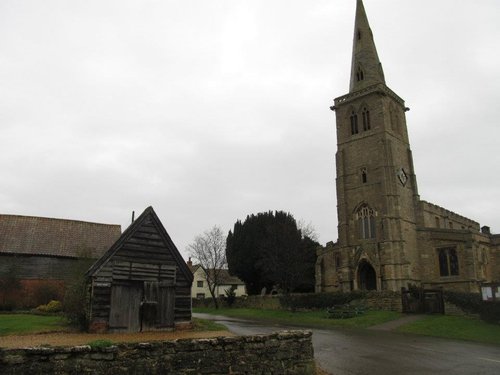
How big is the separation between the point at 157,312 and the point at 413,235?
33478 millimetres

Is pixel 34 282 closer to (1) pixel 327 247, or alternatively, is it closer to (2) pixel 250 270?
(2) pixel 250 270

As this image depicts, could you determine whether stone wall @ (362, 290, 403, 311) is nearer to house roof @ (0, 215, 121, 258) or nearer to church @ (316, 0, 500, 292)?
church @ (316, 0, 500, 292)

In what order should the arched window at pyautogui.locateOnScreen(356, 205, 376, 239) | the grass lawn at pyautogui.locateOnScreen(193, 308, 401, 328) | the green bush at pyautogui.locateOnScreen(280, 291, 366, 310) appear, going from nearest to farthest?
the grass lawn at pyautogui.locateOnScreen(193, 308, 401, 328)
the green bush at pyautogui.locateOnScreen(280, 291, 366, 310)
the arched window at pyautogui.locateOnScreen(356, 205, 376, 239)

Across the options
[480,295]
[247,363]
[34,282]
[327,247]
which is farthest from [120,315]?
[327,247]

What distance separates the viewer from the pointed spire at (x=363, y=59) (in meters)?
52.7

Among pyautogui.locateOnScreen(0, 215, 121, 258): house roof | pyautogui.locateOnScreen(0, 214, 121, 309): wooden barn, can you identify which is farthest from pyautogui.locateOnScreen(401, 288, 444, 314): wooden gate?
pyautogui.locateOnScreen(0, 215, 121, 258): house roof

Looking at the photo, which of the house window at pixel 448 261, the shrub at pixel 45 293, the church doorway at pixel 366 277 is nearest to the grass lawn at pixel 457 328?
the house window at pixel 448 261

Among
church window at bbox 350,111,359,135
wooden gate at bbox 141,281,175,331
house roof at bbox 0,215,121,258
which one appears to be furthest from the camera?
church window at bbox 350,111,359,135

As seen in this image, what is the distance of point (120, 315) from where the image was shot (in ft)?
66.6

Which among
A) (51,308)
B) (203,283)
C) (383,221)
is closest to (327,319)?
(383,221)

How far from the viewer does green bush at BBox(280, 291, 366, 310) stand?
3778 cm

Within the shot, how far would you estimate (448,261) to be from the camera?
43688 millimetres

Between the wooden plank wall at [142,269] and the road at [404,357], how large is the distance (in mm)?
7426

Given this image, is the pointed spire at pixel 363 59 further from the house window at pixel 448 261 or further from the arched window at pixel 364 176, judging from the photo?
the house window at pixel 448 261
